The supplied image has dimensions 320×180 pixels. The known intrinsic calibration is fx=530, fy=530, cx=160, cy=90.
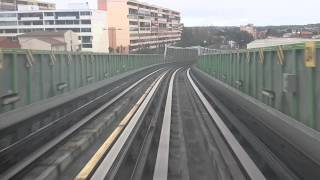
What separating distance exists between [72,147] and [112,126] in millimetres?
3900

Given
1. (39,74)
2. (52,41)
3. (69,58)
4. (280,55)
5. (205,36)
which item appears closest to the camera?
(280,55)

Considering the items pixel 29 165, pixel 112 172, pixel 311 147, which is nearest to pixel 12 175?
pixel 29 165

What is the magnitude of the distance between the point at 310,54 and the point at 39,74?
1079cm

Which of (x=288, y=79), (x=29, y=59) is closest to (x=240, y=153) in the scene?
(x=288, y=79)

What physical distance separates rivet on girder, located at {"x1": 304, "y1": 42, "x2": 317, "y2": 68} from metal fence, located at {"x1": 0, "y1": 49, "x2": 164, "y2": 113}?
318 inches

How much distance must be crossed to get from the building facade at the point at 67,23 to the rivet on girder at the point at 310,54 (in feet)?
470

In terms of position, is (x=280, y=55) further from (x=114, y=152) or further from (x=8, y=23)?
(x=8, y=23)

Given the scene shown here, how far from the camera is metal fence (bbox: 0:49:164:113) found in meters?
14.9

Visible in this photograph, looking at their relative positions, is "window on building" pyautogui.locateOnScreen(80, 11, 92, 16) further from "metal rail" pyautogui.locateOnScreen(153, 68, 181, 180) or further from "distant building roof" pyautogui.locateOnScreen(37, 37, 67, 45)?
"metal rail" pyautogui.locateOnScreen(153, 68, 181, 180)

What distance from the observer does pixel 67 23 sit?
165m

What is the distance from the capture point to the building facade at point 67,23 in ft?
524

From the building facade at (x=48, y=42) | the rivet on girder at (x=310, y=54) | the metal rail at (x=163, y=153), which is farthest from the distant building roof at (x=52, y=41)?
the rivet on girder at (x=310, y=54)

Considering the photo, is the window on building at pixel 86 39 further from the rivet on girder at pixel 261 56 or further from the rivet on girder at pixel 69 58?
the rivet on girder at pixel 261 56

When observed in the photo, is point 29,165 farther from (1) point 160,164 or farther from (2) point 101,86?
(2) point 101,86
